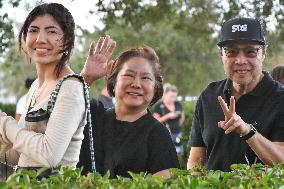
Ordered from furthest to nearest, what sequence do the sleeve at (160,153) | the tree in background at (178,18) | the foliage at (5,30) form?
the tree in background at (178,18)
the foliage at (5,30)
the sleeve at (160,153)

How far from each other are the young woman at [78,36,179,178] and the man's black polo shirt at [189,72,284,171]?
44 centimetres

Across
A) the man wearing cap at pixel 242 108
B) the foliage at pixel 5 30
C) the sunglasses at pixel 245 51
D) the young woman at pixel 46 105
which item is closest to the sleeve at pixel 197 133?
the man wearing cap at pixel 242 108

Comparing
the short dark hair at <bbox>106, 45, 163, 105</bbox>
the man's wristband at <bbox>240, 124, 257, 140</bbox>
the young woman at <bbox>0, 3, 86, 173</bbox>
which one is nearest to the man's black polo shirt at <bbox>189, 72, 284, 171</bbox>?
the man's wristband at <bbox>240, 124, 257, 140</bbox>

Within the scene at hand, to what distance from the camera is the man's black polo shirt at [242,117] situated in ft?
12.3

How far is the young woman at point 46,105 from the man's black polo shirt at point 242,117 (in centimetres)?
116

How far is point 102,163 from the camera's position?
11.6 ft

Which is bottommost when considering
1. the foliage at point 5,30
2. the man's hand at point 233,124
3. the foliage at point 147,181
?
the foliage at point 147,181

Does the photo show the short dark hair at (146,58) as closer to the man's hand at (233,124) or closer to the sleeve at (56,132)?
the man's hand at (233,124)

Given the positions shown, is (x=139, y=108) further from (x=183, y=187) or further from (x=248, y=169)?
(x=183, y=187)

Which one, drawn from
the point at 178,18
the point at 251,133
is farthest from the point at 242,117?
the point at 178,18

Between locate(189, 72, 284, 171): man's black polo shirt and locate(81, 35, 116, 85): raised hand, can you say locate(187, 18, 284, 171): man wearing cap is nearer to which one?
locate(189, 72, 284, 171): man's black polo shirt

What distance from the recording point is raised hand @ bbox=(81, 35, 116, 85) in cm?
378

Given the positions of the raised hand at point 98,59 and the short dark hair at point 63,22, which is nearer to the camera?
the short dark hair at point 63,22

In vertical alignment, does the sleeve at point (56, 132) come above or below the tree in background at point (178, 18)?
below
